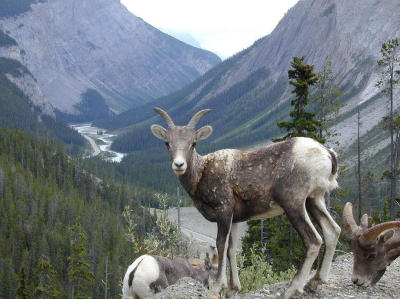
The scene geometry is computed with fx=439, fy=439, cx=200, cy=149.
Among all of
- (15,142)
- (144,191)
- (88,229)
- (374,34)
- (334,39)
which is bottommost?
(88,229)

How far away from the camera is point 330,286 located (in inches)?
349

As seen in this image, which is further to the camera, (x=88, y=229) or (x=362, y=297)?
(x=88, y=229)

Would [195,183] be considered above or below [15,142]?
below

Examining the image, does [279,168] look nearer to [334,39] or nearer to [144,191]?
[144,191]

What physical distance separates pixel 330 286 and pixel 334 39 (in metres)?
186

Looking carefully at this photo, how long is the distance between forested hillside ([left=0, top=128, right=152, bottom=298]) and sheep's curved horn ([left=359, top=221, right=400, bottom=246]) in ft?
128

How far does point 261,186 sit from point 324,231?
1.44 metres

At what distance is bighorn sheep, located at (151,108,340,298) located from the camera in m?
7.72

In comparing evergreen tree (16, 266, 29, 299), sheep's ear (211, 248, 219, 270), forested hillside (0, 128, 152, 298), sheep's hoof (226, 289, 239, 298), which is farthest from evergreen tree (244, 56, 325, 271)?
evergreen tree (16, 266, 29, 299)

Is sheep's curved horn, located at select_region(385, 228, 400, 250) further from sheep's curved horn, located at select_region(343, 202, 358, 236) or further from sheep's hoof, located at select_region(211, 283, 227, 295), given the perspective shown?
sheep's hoof, located at select_region(211, 283, 227, 295)

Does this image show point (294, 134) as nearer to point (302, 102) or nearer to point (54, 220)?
point (302, 102)

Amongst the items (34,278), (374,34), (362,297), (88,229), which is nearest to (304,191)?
(362,297)

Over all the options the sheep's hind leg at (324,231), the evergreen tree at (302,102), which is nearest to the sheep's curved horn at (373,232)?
the sheep's hind leg at (324,231)

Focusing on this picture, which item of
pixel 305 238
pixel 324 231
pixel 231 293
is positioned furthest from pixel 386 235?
pixel 231 293
